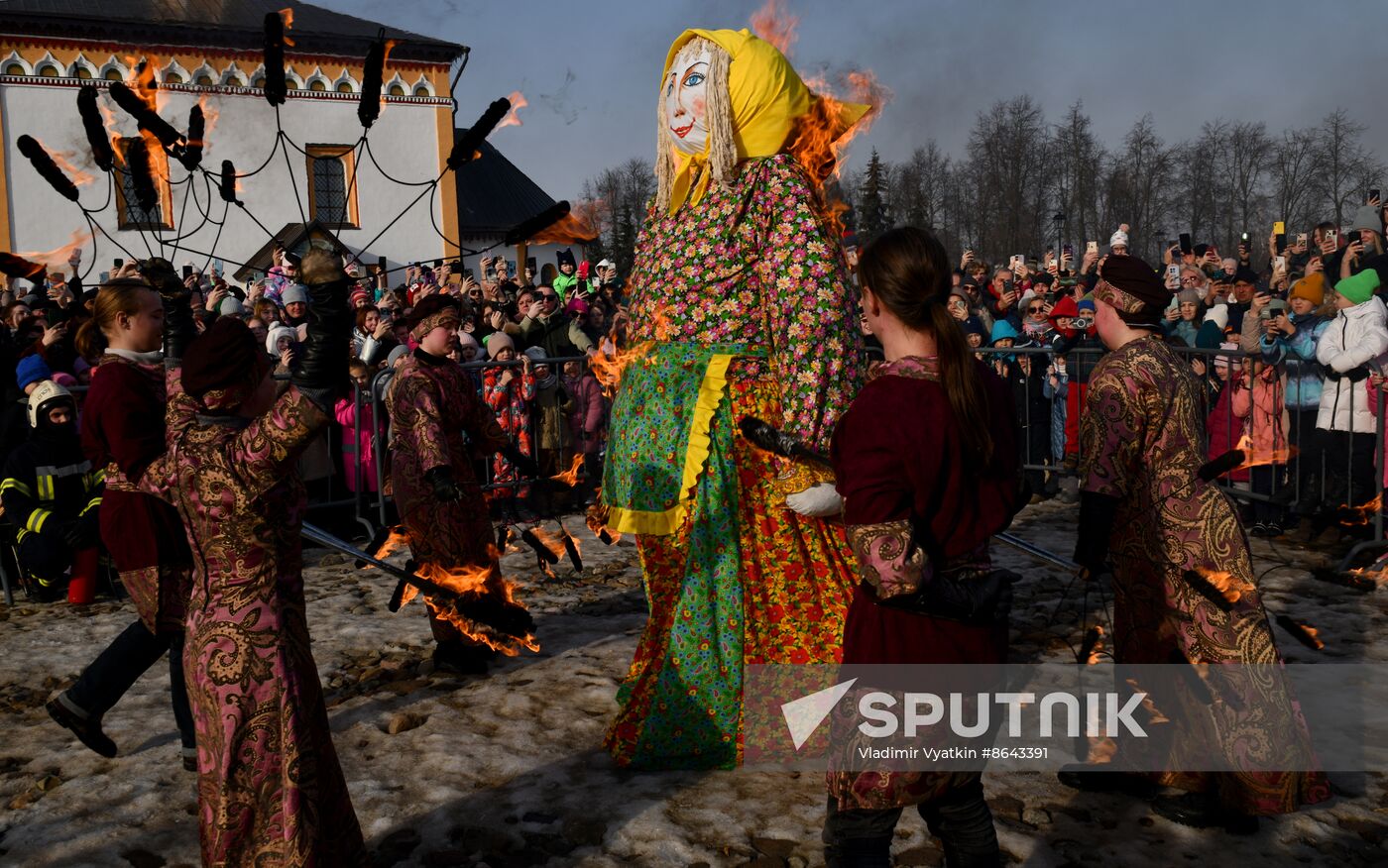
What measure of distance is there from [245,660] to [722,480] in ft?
5.77

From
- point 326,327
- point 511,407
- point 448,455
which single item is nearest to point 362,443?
point 511,407

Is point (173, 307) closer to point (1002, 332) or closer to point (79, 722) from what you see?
point (79, 722)

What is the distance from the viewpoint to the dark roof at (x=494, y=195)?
40.1 metres

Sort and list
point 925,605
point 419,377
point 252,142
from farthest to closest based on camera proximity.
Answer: point 252,142 → point 419,377 → point 925,605

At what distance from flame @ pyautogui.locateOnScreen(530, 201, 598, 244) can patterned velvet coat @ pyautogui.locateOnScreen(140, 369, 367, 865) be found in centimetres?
163

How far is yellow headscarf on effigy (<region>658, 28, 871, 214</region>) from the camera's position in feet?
13.5

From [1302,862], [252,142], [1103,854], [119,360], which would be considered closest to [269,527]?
[119,360]

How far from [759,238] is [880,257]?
1388mm

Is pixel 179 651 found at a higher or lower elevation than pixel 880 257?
lower

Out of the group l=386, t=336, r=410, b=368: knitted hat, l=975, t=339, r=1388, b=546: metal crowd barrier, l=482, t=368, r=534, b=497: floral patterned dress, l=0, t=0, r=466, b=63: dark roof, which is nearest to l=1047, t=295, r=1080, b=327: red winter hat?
l=975, t=339, r=1388, b=546: metal crowd barrier

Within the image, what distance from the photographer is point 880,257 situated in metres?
2.69

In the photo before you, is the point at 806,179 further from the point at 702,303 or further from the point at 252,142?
the point at 252,142

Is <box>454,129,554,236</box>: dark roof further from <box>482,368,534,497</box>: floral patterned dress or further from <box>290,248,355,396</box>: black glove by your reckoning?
<box>290,248,355,396</box>: black glove

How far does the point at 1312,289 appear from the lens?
8.70 meters
